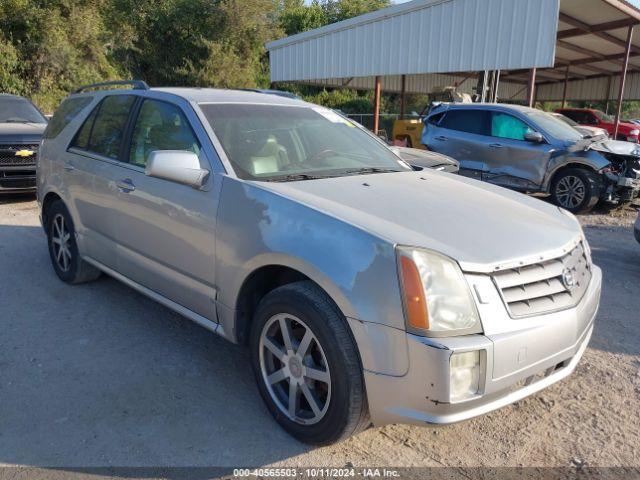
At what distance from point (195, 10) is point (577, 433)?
33.0 meters

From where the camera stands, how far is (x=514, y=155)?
9898 millimetres

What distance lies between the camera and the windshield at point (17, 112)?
32.6ft

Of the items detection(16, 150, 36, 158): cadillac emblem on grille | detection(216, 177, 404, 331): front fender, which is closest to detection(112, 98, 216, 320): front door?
detection(216, 177, 404, 331): front fender

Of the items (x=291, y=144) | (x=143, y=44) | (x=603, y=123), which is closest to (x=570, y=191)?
(x=291, y=144)

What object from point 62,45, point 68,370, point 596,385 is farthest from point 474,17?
point 62,45

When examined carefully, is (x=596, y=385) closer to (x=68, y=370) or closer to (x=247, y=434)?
(x=247, y=434)

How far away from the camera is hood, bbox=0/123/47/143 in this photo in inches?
345

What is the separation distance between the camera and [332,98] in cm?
3712

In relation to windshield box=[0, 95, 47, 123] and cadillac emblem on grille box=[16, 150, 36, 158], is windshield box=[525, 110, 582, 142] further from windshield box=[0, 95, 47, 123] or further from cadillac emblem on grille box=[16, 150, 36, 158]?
windshield box=[0, 95, 47, 123]

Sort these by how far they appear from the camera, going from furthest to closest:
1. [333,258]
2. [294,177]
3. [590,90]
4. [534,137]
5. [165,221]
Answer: [590,90] → [534,137] → [165,221] → [294,177] → [333,258]

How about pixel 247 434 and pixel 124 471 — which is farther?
pixel 247 434

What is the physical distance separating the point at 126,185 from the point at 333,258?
2.01 metres

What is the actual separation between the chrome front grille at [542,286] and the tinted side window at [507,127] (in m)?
7.57

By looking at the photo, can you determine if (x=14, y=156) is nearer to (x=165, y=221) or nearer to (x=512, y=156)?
(x=165, y=221)
